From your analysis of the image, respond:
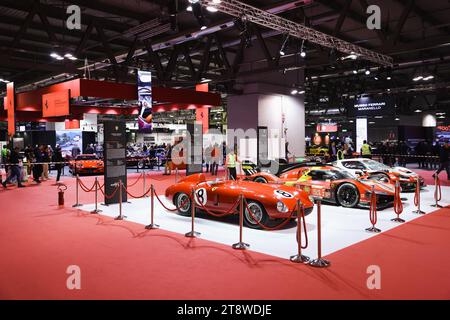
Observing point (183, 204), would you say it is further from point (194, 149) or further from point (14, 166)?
point (14, 166)

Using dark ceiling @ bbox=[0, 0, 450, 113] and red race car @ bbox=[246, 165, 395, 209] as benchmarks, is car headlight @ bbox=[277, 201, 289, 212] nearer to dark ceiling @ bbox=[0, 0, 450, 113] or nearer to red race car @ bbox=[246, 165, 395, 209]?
red race car @ bbox=[246, 165, 395, 209]

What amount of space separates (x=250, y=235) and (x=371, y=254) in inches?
78.6

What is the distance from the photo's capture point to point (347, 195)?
29.7 ft

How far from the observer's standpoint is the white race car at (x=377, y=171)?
1062cm

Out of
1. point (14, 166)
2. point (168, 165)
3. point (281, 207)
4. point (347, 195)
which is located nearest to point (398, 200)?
point (347, 195)

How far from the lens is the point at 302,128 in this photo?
66.5 feet

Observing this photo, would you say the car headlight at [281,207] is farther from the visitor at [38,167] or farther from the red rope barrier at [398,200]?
the visitor at [38,167]

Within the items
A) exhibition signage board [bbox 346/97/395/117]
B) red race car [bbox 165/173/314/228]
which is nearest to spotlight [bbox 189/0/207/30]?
red race car [bbox 165/173/314/228]

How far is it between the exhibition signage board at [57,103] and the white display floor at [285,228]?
175 inches

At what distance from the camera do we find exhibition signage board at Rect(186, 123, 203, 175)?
1573 centimetres
